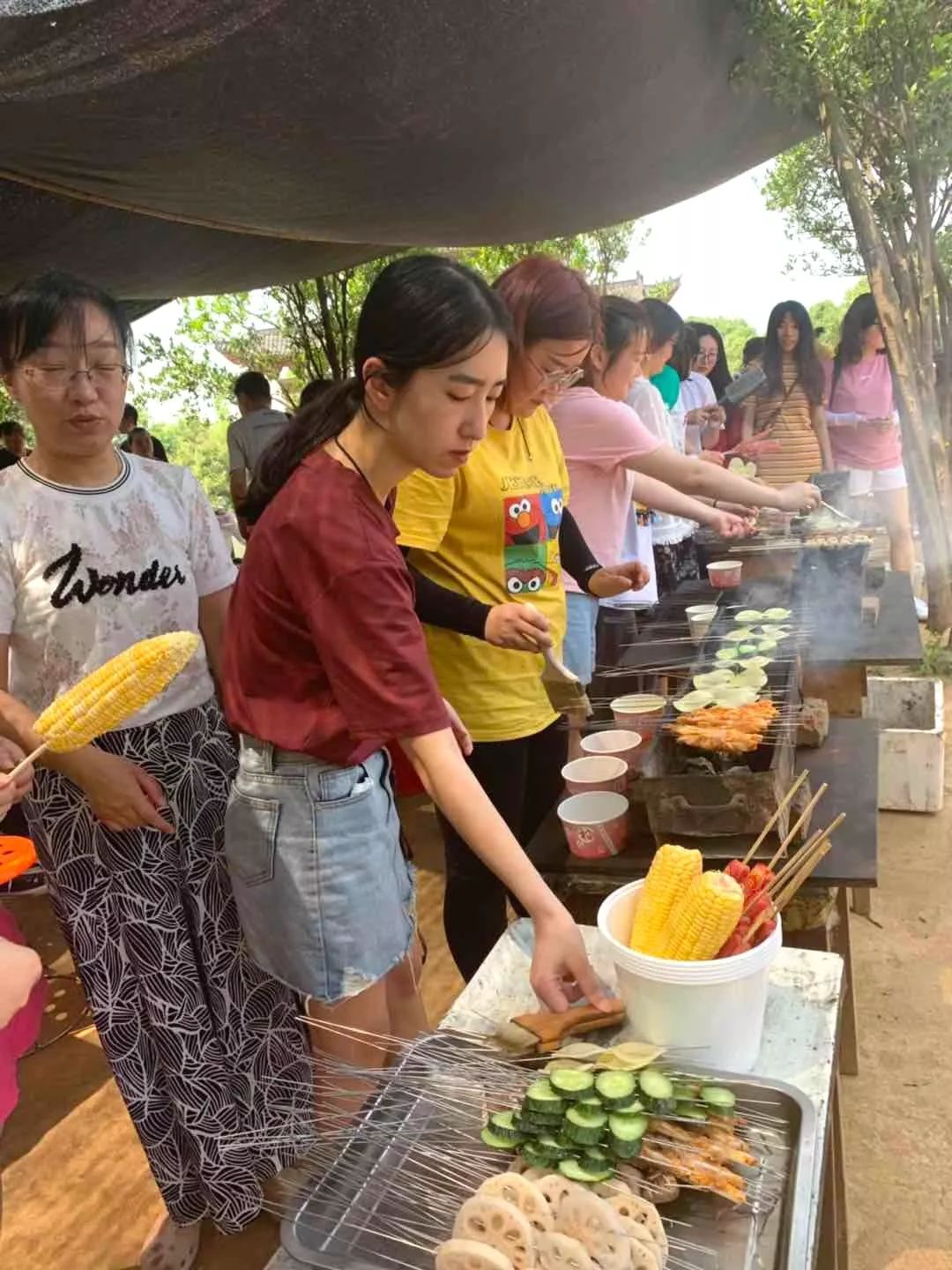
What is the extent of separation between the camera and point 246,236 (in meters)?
6.73

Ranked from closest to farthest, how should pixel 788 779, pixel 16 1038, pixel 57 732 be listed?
pixel 57 732, pixel 16 1038, pixel 788 779

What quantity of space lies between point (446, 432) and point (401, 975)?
4.57ft

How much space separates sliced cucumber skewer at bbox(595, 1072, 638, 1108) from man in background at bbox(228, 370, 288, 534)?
7.50 meters

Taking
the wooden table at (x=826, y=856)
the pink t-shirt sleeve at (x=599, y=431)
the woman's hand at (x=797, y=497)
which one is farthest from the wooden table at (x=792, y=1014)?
the woman's hand at (x=797, y=497)

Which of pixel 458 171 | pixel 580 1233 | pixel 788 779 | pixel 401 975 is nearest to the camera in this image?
pixel 580 1233

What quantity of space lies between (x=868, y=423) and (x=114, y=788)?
715 cm

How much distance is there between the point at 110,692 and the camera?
1.73 metres

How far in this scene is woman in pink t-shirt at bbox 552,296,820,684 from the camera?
3.47 metres

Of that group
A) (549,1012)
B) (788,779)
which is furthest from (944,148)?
(549,1012)

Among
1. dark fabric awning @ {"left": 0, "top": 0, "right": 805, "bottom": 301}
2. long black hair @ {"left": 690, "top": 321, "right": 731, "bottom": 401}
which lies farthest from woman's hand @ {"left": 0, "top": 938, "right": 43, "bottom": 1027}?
long black hair @ {"left": 690, "top": 321, "right": 731, "bottom": 401}

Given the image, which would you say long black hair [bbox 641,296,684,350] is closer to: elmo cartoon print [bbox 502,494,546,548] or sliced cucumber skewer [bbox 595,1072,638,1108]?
elmo cartoon print [bbox 502,494,546,548]

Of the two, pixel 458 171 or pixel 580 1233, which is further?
pixel 458 171

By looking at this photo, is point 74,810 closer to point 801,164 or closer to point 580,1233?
point 580,1233

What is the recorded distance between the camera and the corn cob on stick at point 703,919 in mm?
1452
